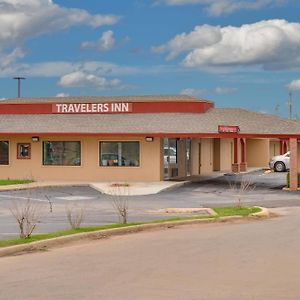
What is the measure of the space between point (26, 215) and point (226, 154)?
3536 centimetres

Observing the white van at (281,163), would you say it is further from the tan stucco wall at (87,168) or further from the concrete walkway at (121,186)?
the tan stucco wall at (87,168)

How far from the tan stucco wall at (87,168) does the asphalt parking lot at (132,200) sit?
2449 mm

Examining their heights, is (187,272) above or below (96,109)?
below

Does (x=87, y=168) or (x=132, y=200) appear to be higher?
(x=87, y=168)

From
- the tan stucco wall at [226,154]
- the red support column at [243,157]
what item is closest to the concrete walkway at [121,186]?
the tan stucco wall at [226,154]

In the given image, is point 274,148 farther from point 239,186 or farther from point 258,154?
point 239,186

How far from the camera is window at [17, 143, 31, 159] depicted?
38.6 m

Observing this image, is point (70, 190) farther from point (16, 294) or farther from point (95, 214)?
point (16, 294)

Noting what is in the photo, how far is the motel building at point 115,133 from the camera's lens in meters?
35.4

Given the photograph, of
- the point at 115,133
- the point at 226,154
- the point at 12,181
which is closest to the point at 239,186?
the point at 115,133

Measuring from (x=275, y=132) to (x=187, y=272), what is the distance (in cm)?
2270

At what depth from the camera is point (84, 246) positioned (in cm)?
1476

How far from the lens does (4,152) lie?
3919cm

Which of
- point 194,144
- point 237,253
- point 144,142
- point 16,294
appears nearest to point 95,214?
point 237,253
